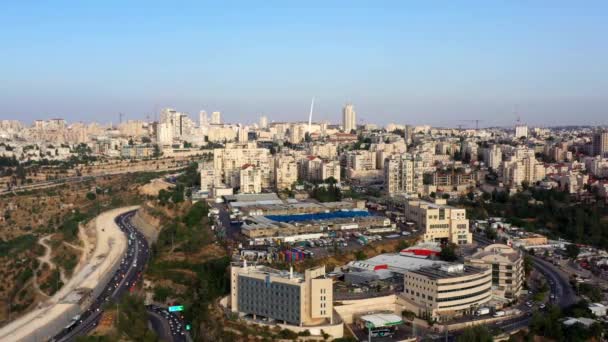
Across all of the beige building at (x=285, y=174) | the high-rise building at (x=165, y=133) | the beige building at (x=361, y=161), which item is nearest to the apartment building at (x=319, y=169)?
the beige building at (x=285, y=174)

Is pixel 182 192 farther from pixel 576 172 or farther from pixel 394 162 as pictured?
pixel 576 172

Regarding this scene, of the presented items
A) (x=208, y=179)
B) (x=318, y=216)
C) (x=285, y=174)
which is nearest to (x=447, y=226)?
(x=318, y=216)

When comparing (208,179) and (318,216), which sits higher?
(208,179)

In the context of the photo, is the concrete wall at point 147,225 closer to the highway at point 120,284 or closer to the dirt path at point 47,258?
the highway at point 120,284

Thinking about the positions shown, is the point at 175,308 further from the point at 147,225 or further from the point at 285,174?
the point at 285,174

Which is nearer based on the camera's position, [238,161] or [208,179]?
[208,179]

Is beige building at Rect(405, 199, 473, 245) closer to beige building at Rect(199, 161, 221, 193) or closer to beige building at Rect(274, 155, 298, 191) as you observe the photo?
beige building at Rect(274, 155, 298, 191)
